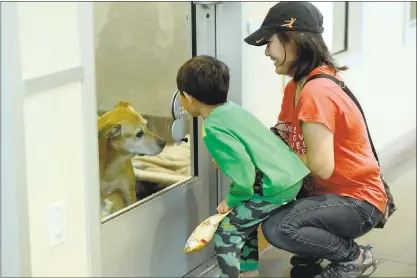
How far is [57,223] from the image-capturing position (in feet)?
5.74

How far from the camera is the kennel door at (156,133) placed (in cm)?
227

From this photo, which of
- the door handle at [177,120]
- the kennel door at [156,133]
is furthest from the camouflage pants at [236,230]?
the door handle at [177,120]

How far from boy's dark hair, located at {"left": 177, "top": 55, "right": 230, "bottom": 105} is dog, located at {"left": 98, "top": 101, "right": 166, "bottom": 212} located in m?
0.23

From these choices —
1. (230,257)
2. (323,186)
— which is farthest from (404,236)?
(230,257)

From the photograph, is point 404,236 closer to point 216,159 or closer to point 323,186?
point 323,186

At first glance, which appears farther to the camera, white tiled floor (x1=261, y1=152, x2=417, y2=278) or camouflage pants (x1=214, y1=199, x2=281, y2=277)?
white tiled floor (x1=261, y1=152, x2=417, y2=278)

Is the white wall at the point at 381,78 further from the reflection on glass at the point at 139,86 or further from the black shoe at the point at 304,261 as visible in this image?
the black shoe at the point at 304,261

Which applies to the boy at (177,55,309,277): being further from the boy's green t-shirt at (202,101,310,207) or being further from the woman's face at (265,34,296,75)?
the woman's face at (265,34,296,75)

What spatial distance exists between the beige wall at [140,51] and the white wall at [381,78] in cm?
41

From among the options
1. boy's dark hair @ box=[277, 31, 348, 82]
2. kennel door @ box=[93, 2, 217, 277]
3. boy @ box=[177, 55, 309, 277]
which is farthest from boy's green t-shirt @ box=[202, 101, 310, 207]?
kennel door @ box=[93, 2, 217, 277]

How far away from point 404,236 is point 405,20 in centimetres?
162

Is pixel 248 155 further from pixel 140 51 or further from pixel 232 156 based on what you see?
pixel 140 51

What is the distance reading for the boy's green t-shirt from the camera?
2127mm

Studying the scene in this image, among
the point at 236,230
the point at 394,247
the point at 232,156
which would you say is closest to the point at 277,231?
the point at 236,230
